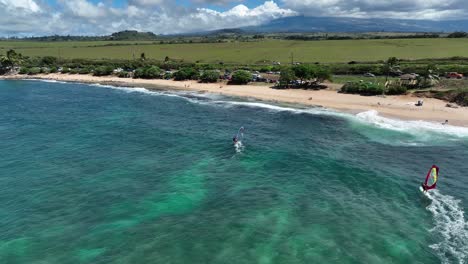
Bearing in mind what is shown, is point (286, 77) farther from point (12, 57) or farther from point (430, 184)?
point (12, 57)

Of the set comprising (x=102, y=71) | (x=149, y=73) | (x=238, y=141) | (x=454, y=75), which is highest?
(x=454, y=75)

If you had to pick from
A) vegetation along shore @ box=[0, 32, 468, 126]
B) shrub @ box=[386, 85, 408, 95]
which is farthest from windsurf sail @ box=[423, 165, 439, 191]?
shrub @ box=[386, 85, 408, 95]

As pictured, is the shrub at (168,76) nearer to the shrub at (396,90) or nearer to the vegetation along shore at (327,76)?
the vegetation along shore at (327,76)

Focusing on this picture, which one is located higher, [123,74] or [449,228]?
[123,74]

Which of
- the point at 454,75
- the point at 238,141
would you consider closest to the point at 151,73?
the point at 238,141

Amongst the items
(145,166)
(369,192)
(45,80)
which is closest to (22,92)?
(45,80)

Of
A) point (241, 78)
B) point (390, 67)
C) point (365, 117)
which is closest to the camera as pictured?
point (365, 117)
